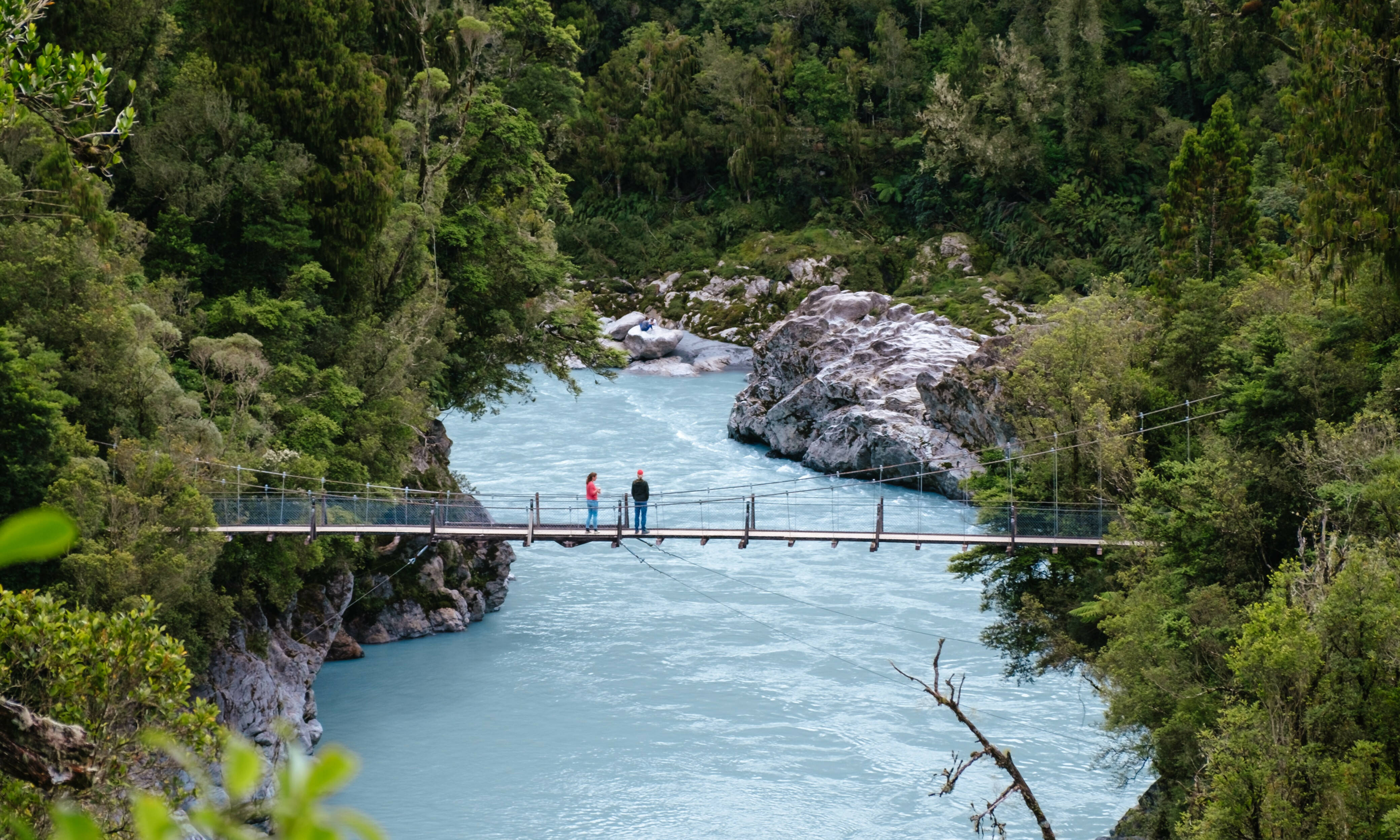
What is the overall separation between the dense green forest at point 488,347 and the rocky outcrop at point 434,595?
1167 millimetres

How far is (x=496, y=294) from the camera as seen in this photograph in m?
24.8

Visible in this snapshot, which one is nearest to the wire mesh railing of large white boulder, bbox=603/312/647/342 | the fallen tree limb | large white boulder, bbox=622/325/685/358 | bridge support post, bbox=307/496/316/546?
bridge support post, bbox=307/496/316/546

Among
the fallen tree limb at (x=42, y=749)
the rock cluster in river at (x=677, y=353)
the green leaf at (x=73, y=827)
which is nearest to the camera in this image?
the green leaf at (x=73, y=827)

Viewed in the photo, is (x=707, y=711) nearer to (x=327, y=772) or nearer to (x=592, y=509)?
(x=592, y=509)

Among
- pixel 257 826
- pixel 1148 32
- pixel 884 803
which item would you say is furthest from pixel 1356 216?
pixel 1148 32

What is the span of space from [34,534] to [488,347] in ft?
80.2

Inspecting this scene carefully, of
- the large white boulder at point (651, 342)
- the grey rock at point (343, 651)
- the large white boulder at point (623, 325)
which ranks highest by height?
the large white boulder at point (623, 325)

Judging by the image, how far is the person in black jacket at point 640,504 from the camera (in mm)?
17797

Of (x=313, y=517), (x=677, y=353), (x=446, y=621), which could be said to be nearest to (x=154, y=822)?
(x=313, y=517)

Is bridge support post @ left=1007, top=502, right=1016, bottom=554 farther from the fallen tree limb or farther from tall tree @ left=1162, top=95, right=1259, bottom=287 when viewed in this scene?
the fallen tree limb

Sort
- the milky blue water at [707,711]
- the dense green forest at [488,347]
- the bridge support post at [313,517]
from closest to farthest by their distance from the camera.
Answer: the dense green forest at [488,347] < the milky blue water at [707,711] < the bridge support post at [313,517]

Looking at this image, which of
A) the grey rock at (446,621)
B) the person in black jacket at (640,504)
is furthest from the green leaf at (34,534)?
the grey rock at (446,621)

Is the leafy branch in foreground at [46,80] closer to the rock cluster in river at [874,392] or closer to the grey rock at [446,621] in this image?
the grey rock at [446,621]

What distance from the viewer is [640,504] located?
17.7 metres
